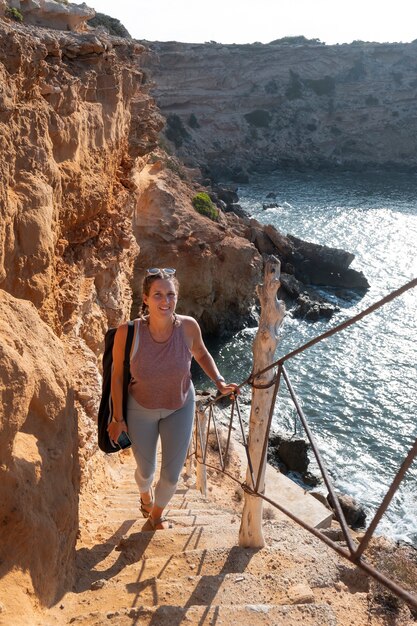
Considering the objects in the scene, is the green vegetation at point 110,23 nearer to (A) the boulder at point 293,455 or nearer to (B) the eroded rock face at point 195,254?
(B) the eroded rock face at point 195,254

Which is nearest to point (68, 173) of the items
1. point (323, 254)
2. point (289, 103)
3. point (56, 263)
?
point (56, 263)

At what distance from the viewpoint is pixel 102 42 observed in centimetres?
1128

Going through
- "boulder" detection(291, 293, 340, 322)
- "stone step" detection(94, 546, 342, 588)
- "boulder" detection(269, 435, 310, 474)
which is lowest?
"boulder" detection(269, 435, 310, 474)

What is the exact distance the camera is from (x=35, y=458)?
4.36 m

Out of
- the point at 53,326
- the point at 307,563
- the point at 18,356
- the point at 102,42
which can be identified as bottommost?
the point at 307,563

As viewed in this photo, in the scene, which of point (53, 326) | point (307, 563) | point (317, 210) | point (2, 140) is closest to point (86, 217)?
point (53, 326)

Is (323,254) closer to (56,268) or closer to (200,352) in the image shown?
(56,268)

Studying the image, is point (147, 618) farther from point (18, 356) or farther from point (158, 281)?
point (158, 281)

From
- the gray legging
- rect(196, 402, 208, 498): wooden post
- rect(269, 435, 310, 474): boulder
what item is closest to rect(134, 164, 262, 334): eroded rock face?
rect(269, 435, 310, 474): boulder

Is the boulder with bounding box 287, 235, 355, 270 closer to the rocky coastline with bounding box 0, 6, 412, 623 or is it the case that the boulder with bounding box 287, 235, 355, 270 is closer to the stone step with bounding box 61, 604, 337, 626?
the rocky coastline with bounding box 0, 6, 412, 623

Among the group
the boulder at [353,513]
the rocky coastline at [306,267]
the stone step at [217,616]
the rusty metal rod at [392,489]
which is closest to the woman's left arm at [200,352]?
the stone step at [217,616]

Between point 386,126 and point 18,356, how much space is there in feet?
223

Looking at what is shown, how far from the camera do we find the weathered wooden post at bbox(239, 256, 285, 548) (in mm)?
5086

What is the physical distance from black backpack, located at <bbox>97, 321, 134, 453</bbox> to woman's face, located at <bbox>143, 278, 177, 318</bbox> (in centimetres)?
24
